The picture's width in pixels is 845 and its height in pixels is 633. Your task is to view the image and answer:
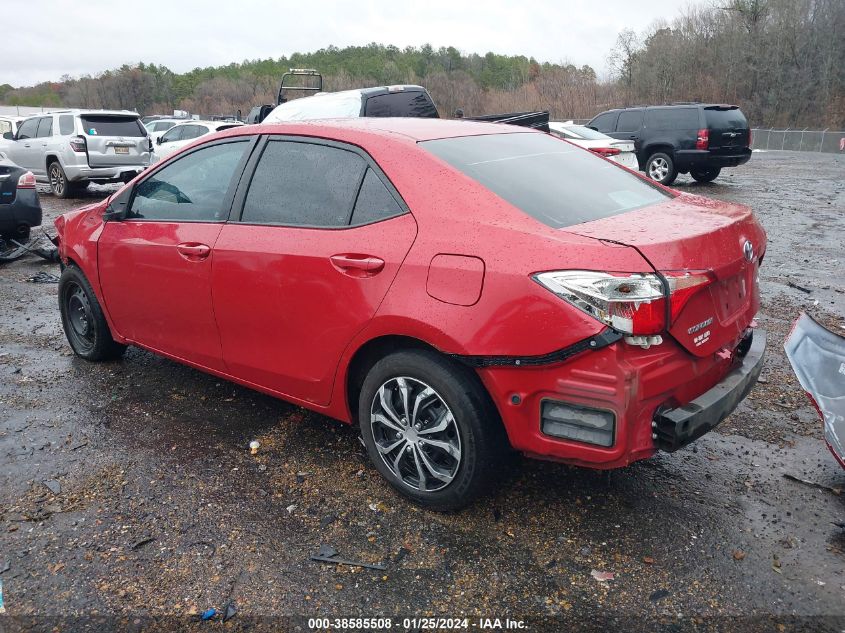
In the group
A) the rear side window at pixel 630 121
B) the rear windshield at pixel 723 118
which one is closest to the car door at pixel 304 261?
the rear windshield at pixel 723 118

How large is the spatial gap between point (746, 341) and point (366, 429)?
1.84m

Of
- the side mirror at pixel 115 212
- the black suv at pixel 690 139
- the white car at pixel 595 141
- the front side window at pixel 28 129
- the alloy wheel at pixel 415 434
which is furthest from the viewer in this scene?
the front side window at pixel 28 129

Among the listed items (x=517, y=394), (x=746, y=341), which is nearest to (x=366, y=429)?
(x=517, y=394)

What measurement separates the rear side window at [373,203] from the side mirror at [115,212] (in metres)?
1.99

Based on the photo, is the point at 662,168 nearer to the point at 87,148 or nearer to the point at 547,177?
the point at 87,148

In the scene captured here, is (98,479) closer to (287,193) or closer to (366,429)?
(366,429)

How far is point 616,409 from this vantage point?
2.43 meters

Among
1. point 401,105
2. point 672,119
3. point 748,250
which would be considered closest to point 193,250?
point 748,250

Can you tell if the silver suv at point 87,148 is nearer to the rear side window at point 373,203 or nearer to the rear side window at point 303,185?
the rear side window at point 303,185

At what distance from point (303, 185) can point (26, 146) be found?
1535 centimetres

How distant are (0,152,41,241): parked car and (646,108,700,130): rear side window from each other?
12.9 m

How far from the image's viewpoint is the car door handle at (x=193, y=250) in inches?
143

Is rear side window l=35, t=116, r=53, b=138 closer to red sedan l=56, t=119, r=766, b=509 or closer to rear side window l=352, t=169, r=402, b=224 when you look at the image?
red sedan l=56, t=119, r=766, b=509

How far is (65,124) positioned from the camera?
1459cm
